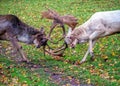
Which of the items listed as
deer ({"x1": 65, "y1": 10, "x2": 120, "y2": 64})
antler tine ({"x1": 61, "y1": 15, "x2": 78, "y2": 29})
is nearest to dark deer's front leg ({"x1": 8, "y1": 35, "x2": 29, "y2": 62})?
deer ({"x1": 65, "y1": 10, "x2": 120, "y2": 64})

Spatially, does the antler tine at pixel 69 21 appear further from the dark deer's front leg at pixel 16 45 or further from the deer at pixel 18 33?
the dark deer's front leg at pixel 16 45

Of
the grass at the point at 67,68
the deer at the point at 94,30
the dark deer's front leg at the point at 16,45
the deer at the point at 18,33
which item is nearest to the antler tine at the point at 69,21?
the deer at the point at 94,30

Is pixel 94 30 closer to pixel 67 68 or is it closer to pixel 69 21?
pixel 69 21

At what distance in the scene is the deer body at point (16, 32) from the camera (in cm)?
1308

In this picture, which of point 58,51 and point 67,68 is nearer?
point 67,68

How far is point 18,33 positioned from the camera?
13180 millimetres

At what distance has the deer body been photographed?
13.1 meters

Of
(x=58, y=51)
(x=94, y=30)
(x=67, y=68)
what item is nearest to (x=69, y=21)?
(x=94, y=30)

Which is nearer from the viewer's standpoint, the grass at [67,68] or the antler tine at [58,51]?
the grass at [67,68]

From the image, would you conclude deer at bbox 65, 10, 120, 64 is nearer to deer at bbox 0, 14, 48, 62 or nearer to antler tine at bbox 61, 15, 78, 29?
antler tine at bbox 61, 15, 78, 29

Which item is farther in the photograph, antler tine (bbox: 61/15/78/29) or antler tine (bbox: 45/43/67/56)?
antler tine (bbox: 45/43/67/56)

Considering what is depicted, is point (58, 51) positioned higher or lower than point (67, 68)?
higher

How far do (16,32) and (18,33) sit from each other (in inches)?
2.9

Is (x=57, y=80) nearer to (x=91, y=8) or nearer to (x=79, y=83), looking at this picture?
(x=79, y=83)
